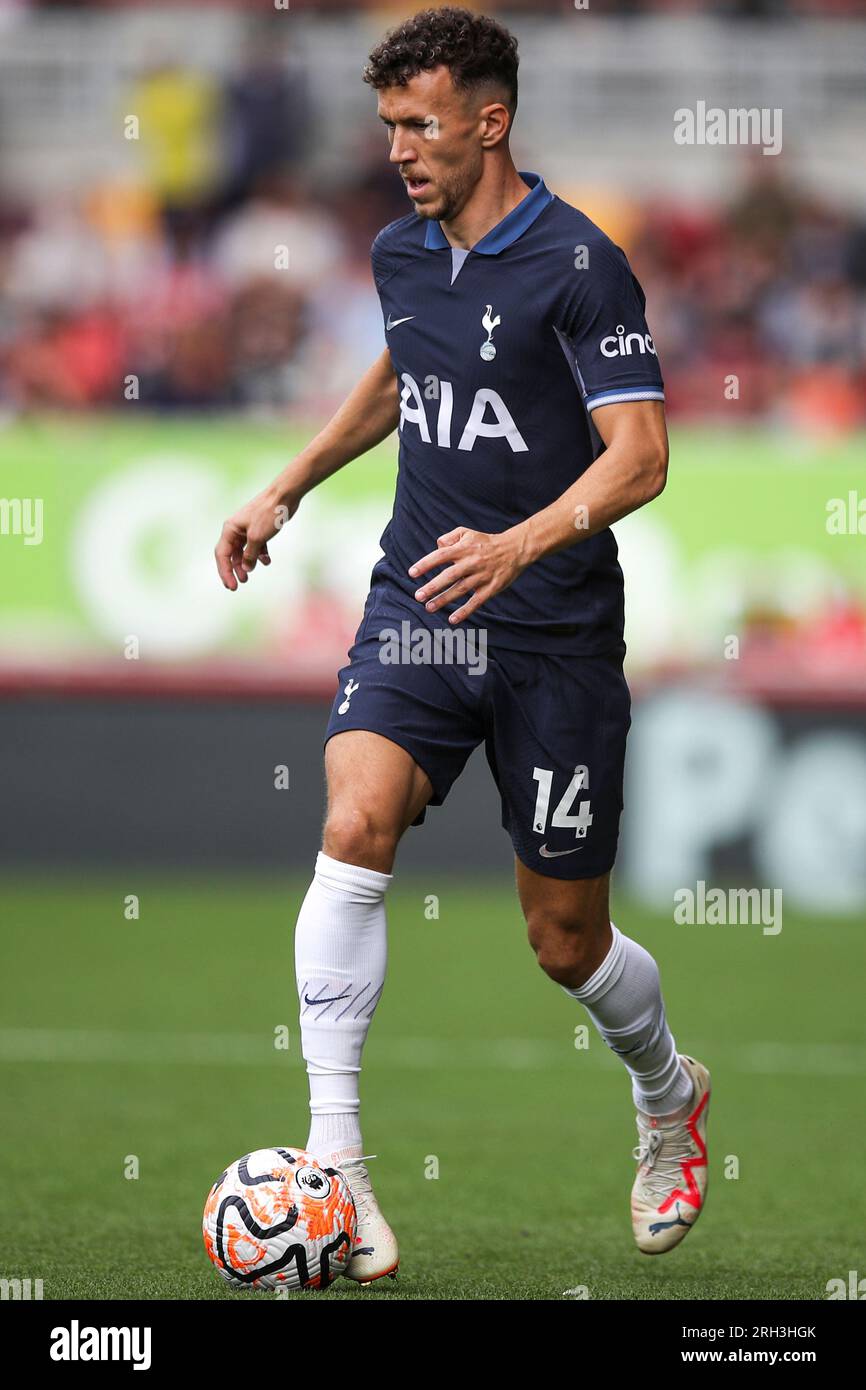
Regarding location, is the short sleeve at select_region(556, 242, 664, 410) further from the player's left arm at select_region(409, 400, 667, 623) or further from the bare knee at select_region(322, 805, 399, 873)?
the bare knee at select_region(322, 805, 399, 873)

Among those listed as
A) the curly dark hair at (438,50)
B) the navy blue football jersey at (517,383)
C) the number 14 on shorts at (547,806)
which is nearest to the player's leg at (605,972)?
the number 14 on shorts at (547,806)

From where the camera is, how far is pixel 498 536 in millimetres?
4199

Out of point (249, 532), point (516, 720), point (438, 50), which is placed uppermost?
point (438, 50)

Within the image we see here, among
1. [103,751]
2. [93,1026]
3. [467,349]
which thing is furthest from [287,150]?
[467,349]

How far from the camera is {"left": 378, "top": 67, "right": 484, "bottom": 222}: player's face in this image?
14.8ft

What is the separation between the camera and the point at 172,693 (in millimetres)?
12266

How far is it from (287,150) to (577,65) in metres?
2.55

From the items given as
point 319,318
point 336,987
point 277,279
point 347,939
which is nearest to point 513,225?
point 347,939

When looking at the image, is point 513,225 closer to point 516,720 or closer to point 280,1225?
point 516,720

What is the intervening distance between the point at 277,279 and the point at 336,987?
10.4 meters

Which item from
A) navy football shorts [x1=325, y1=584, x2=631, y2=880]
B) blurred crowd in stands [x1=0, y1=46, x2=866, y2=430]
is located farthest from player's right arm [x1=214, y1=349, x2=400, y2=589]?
blurred crowd in stands [x1=0, y1=46, x2=866, y2=430]

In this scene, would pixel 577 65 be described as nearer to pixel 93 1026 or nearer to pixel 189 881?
pixel 189 881

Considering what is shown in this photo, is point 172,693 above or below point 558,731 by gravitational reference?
above

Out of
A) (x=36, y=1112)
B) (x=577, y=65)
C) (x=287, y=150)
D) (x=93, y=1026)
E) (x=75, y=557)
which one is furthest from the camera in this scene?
(x=577, y=65)
